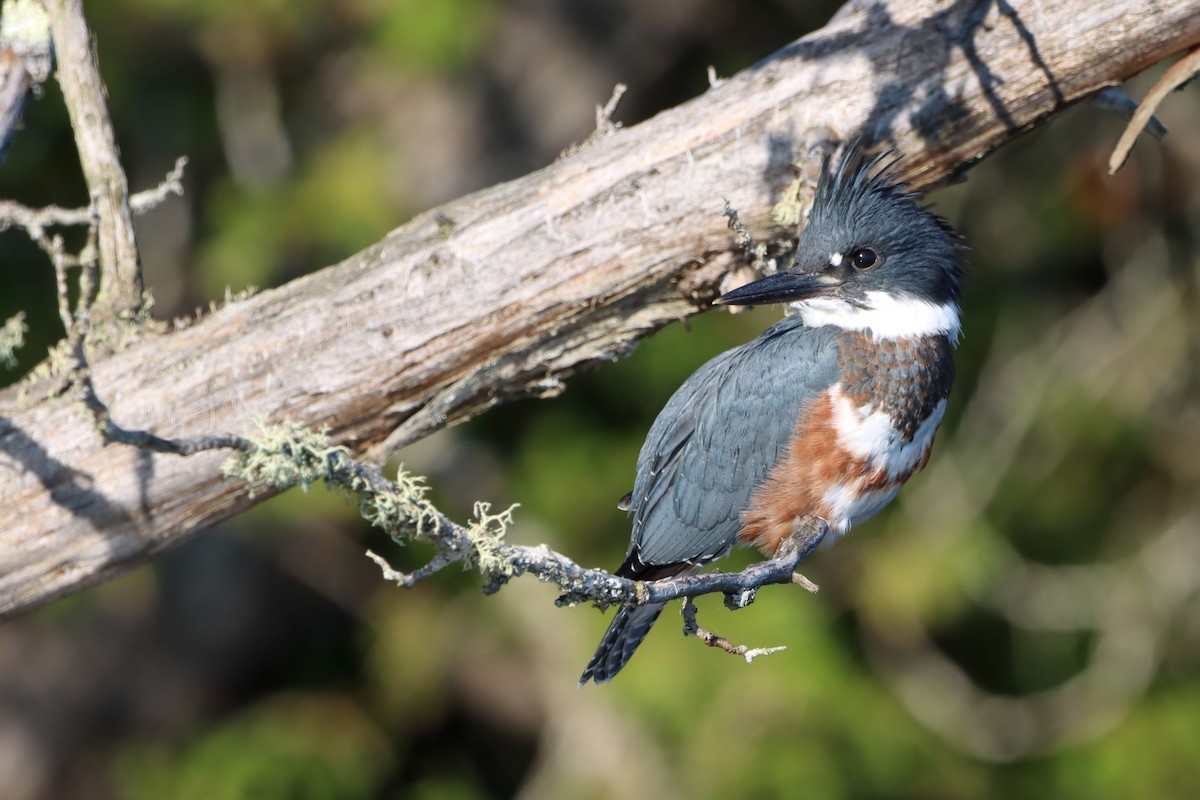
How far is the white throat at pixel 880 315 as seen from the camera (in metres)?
2.43

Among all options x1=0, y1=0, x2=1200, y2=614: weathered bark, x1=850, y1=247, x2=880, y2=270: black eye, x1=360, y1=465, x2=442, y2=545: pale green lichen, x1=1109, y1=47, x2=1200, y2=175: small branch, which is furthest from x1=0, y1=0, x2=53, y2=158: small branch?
x1=1109, y1=47, x2=1200, y2=175: small branch

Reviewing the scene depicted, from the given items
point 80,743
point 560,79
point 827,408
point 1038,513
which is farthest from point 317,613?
point 827,408

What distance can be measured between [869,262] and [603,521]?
198cm

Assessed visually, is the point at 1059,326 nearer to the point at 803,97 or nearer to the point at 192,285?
the point at 803,97

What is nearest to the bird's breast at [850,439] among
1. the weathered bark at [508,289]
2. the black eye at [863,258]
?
the black eye at [863,258]

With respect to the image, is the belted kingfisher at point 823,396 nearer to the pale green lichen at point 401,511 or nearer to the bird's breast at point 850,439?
the bird's breast at point 850,439

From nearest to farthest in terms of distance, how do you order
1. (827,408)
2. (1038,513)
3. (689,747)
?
(827,408) → (689,747) → (1038,513)

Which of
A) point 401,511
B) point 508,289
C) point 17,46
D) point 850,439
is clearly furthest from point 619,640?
point 17,46

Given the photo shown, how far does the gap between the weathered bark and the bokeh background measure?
4.25ft

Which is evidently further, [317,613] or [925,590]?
[317,613]

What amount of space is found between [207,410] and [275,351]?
185mm

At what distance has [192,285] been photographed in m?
4.26

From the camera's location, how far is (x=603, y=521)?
423cm

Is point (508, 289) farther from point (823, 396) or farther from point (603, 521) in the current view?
point (603, 521)
